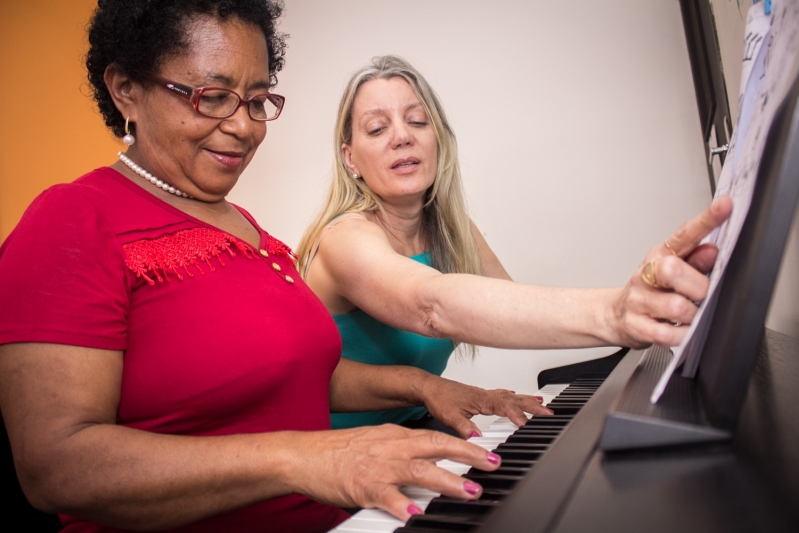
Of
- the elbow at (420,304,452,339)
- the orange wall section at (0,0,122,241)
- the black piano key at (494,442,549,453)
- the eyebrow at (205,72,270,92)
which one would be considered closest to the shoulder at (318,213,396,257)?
the elbow at (420,304,452,339)

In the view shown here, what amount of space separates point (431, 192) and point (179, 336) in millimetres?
1066

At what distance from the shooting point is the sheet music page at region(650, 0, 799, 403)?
0.47m

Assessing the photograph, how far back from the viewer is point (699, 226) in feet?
1.78

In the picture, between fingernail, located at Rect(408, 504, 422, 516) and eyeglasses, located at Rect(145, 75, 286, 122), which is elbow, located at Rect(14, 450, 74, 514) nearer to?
fingernail, located at Rect(408, 504, 422, 516)

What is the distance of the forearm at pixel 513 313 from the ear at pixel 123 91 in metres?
0.53

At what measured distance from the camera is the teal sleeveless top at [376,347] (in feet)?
4.95

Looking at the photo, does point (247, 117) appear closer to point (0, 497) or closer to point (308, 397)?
point (308, 397)

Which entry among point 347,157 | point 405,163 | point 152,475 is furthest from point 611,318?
point 347,157

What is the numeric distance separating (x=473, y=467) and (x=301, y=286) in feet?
1.65

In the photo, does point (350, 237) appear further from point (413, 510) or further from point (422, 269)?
point (413, 510)

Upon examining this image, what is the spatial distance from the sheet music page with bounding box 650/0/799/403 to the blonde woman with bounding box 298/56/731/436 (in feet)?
0.11

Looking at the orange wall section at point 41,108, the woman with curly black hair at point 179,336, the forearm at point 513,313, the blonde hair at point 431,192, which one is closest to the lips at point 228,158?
the woman with curly black hair at point 179,336

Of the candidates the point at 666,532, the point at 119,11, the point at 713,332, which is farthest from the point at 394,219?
the point at 666,532

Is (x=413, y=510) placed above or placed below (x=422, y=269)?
below
